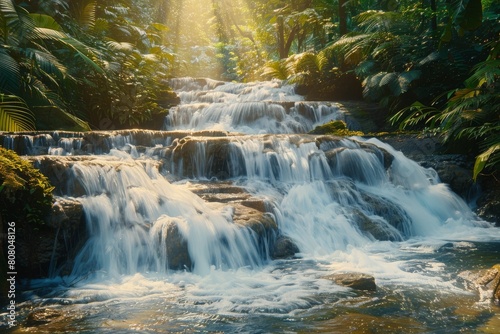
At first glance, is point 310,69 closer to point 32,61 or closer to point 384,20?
point 384,20

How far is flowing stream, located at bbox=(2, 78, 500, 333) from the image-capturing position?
14.8ft

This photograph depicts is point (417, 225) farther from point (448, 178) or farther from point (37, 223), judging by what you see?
point (37, 223)

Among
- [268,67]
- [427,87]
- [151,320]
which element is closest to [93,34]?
[268,67]

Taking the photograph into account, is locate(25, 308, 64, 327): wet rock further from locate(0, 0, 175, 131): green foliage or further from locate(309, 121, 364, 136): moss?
locate(309, 121, 364, 136): moss

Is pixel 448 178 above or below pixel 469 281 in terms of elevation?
above

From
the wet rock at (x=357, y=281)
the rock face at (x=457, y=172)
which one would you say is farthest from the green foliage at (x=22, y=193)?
the rock face at (x=457, y=172)

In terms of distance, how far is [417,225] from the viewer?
877cm

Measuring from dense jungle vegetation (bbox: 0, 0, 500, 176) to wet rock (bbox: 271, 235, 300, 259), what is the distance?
10.8ft

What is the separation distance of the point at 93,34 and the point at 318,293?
13702mm

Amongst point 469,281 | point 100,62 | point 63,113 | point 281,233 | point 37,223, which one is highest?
point 100,62

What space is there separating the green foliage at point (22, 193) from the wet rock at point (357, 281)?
380cm

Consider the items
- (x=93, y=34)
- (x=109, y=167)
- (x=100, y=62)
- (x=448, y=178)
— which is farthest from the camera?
(x=93, y=34)

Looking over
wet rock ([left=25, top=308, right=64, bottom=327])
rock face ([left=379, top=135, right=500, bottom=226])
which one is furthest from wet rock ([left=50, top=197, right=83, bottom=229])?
rock face ([left=379, top=135, right=500, bottom=226])

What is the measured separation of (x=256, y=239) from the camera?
680cm
